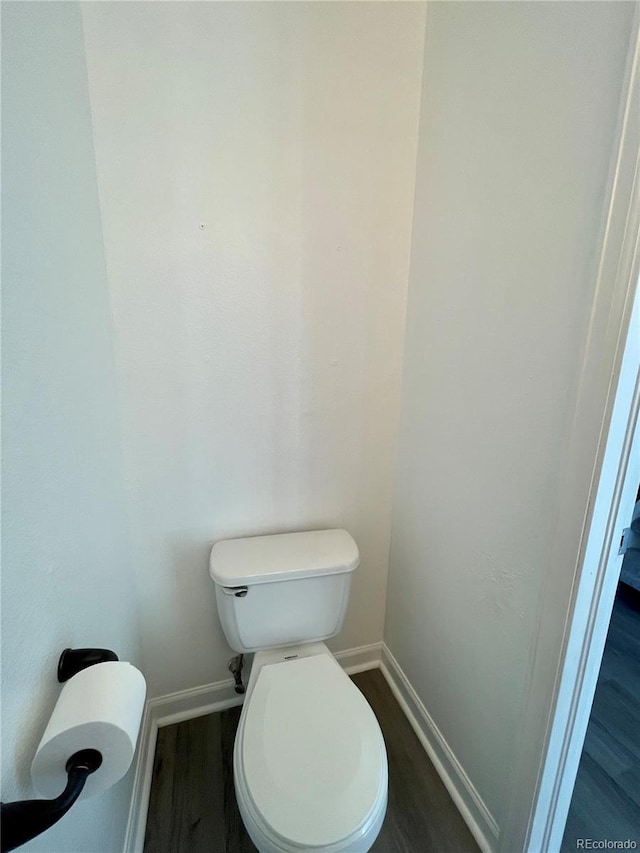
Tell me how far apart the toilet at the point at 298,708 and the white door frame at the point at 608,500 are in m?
0.42

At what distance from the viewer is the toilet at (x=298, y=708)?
0.84 meters

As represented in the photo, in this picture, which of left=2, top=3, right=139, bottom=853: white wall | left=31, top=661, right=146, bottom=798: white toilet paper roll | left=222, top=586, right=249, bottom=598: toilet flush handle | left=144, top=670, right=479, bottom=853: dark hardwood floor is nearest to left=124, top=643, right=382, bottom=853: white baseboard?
left=144, top=670, right=479, bottom=853: dark hardwood floor

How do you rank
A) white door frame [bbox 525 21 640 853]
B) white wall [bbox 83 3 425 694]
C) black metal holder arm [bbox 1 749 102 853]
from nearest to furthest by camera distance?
black metal holder arm [bbox 1 749 102 853], white door frame [bbox 525 21 640 853], white wall [bbox 83 3 425 694]

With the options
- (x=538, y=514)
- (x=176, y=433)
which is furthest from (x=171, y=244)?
(x=538, y=514)

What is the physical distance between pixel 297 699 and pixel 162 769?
643 millimetres

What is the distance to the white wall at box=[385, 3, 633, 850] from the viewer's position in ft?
2.57

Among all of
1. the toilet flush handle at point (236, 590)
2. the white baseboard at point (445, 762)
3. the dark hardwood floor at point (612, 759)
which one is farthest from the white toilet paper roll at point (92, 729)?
the dark hardwood floor at point (612, 759)

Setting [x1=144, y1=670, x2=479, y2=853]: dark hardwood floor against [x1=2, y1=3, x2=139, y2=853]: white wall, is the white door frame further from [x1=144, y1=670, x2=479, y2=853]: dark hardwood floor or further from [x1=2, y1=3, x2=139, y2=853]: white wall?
[x1=2, y1=3, x2=139, y2=853]: white wall

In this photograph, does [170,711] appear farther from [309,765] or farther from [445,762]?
[445,762]

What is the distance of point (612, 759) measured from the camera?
1372 millimetres

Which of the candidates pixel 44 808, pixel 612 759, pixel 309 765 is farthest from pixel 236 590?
pixel 612 759

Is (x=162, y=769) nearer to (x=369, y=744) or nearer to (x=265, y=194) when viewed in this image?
(x=369, y=744)

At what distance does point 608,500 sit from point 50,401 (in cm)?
102

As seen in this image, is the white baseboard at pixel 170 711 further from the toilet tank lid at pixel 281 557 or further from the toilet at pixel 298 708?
the toilet tank lid at pixel 281 557
